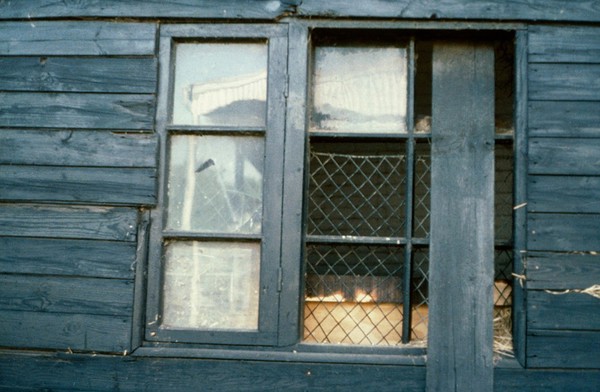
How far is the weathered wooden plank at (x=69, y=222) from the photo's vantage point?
2.63 metres

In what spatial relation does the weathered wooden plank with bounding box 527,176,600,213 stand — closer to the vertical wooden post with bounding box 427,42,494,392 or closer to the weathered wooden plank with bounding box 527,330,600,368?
the vertical wooden post with bounding box 427,42,494,392

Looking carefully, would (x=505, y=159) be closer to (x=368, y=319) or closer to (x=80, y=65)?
(x=368, y=319)

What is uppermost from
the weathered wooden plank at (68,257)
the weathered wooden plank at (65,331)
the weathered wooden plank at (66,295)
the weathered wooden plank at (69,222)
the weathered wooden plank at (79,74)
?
the weathered wooden plank at (79,74)

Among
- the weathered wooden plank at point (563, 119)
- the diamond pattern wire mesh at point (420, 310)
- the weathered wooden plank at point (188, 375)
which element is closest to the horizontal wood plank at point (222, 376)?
the weathered wooden plank at point (188, 375)

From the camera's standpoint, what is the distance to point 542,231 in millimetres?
2541

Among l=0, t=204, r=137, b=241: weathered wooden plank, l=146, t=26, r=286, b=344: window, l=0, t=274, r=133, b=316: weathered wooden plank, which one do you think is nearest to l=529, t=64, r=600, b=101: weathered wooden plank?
l=146, t=26, r=286, b=344: window

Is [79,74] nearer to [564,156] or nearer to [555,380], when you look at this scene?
[564,156]

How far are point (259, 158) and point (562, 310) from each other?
5.10 feet

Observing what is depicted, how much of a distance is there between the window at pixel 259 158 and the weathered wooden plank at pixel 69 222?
154 mm

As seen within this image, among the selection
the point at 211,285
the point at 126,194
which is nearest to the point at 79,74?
the point at 126,194

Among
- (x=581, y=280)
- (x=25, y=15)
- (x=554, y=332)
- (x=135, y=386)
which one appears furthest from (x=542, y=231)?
(x=25, y=15)

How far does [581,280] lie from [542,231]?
276 mm

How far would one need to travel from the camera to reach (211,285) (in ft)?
8.73

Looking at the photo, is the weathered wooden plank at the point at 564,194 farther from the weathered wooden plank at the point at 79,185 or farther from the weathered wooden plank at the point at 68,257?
the weathered wooden plank at the point at 68,257
